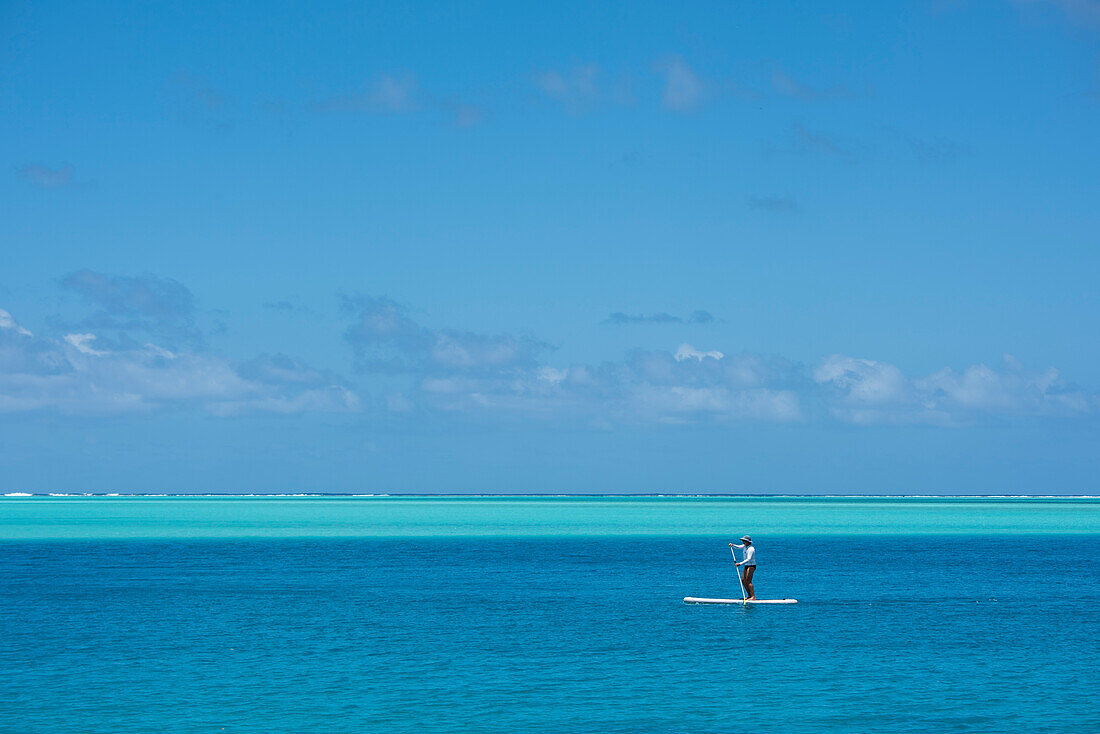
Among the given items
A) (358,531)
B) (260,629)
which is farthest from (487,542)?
(260,629)

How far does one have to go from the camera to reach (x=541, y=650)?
3447cm

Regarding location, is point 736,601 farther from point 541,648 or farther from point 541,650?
point 541,650

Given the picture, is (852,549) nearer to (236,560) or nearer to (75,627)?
(236,560)

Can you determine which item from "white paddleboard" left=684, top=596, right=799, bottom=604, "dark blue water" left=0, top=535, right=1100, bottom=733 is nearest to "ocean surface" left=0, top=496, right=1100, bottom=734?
"dark blue water" left=0, top=535, right=1100, bottom=733

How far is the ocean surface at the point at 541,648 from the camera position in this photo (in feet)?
85.6

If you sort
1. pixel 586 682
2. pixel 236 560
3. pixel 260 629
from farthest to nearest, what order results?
pixel 236 560
pixel 260 629
pixel 586 682

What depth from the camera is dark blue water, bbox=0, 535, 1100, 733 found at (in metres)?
26.1

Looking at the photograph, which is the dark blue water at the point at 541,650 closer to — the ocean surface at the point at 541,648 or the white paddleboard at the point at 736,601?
the ocean surface at the point at 541,648

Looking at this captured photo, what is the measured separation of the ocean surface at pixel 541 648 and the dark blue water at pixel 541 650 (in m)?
0.11

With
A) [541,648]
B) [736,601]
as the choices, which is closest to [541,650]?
[541,648]

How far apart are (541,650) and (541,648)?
1.23 ft

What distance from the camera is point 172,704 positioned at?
27.0 metres

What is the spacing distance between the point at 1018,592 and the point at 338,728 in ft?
117

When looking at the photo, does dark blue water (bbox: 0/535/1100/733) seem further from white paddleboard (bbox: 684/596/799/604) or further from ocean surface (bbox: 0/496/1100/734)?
white paddleboard (bbox: 684/596/799/604)
